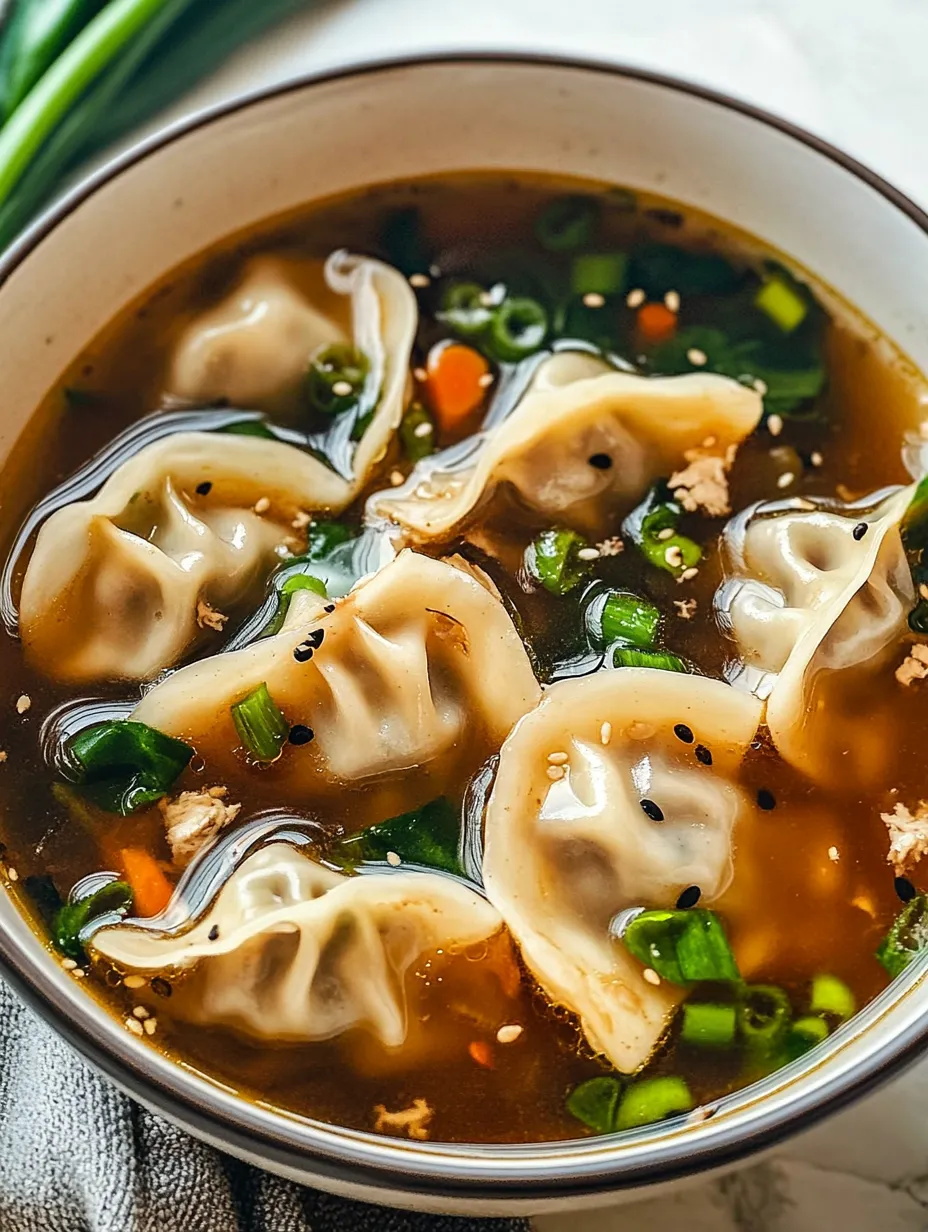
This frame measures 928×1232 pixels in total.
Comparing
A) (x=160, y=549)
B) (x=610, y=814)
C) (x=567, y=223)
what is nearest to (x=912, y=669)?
(x=610, y=814)

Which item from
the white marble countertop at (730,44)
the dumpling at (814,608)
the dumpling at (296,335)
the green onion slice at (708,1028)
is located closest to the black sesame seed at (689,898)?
the green onion slice at (708,1028)

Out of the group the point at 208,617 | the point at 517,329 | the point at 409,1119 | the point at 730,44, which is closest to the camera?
the point at 409,1119

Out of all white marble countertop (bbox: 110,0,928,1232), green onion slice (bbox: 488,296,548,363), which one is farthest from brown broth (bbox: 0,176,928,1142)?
white marble countertop (bbox: 110,0,928,1232)

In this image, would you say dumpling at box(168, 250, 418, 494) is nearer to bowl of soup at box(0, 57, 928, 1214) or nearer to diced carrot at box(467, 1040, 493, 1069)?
bowl of soup at box(0, 57, 928, 1214)

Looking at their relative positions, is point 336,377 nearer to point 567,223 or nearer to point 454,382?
point 454,382

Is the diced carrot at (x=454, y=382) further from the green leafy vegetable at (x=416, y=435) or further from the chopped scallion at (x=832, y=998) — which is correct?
the chopped scallion at (x=832, y=998)

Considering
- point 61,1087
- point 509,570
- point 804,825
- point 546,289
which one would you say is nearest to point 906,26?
point 546,289

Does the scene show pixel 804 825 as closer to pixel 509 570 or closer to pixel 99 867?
pixel 509 570

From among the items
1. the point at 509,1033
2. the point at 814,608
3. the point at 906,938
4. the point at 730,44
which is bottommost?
the point at 509,1033
